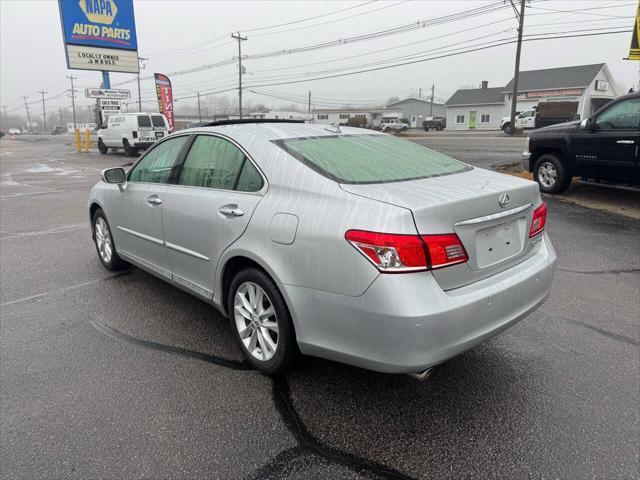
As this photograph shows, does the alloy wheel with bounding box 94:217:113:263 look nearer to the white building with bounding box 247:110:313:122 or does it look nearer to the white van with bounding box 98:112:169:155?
the white building with bounding box 247:110:313:122

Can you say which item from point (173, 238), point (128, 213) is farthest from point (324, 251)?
point (128, 213)

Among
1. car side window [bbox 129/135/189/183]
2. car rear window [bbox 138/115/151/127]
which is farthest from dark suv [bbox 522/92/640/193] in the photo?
car rear window [bbox 138/115/151/127]

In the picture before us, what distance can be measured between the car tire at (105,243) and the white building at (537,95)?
166 ft

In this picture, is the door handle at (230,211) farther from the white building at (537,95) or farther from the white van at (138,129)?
the white building at (537,95)

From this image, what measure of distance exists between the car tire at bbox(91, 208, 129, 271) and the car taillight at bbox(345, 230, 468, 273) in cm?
357

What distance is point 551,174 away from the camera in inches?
369

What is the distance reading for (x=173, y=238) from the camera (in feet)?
12.3

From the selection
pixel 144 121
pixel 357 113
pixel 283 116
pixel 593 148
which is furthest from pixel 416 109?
pixel 593 148

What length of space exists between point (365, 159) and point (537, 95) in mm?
56717

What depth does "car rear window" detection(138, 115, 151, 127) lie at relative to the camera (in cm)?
2253

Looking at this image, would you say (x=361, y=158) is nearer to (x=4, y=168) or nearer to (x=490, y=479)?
(x=490, y=479)

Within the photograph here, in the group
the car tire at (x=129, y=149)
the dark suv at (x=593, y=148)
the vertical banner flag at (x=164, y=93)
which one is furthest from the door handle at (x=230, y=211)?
the vertical banner flag at (x=164, y=93)

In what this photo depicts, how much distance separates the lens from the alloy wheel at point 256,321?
2975mm

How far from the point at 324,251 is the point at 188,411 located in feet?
4.16
